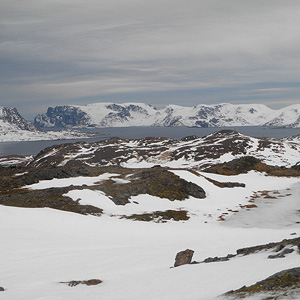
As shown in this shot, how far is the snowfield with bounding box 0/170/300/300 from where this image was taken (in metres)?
12.8

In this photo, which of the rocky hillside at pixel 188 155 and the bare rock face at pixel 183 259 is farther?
the rocky hillside at pixel 188 155

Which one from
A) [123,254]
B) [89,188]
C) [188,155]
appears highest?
[89,188]

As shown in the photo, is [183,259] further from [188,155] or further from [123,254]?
[188,155]

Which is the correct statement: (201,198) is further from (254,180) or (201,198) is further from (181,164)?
(181,164)

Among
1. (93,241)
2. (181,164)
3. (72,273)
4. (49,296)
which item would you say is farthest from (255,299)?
(181,164)

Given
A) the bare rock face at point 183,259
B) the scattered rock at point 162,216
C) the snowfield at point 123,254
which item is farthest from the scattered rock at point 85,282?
the scattered rock at point 162,216

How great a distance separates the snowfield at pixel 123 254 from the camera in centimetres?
1276

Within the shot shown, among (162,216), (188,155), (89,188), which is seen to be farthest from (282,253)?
(188,155)

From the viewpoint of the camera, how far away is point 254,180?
76438 millimetres

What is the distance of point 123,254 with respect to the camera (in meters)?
20.5

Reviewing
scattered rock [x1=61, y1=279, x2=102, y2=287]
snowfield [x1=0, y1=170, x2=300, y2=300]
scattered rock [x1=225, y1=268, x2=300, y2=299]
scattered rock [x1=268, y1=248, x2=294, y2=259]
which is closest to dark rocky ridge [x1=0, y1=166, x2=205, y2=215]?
snowfield [x1=0, y1=170, x2=300, y2=300]

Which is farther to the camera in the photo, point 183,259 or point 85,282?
point 183,259

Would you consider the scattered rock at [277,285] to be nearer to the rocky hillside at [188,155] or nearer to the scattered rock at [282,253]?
the scattered rock at [282,253]

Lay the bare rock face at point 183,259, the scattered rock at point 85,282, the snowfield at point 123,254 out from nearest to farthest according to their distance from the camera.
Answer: the snowfield at point 123,254, the scattered rock at point 85,282, the bare rock face at point 183,259
